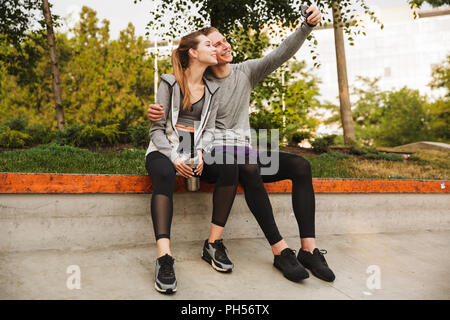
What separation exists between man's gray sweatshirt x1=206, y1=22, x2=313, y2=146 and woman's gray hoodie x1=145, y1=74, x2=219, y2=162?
0.08 metres

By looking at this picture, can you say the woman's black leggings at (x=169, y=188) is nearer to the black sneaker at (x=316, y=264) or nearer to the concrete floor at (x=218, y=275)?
the concrete floor at (x=218, y=275)

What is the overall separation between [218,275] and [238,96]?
1.26 m

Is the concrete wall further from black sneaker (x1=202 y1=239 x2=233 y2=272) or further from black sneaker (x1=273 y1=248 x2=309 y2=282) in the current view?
black sneaker (x1=273 y1=248 x2=309 y2=282)

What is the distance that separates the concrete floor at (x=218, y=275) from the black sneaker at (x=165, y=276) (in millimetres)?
44

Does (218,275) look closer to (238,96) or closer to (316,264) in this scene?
(316,264)

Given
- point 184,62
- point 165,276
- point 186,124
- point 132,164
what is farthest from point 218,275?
point 132,164

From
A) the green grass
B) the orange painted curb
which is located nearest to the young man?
the orange painted curb

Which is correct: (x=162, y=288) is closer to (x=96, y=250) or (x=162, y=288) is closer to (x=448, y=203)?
(x=96, y=250)

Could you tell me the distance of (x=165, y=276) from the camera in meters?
2.18

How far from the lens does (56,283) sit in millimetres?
2168

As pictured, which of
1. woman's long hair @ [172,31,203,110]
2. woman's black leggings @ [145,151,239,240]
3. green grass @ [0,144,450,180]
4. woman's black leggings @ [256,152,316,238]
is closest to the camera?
woman's black leggings @ [145,151,239,240]

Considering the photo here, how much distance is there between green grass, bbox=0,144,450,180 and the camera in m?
3.75

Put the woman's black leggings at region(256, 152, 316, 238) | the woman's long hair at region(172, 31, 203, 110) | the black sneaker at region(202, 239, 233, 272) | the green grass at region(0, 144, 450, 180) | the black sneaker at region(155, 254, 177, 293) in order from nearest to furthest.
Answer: the black sneaker at region(155, 254, 177, 293) → the black sneaker at region(202, 239, 233, 272) → the woman's black leggings at region(256, 152, 316, 238) → the woman's long hair at region(172, 31, 203, 110) → the green grass at region(0, 144, 450, 180)
